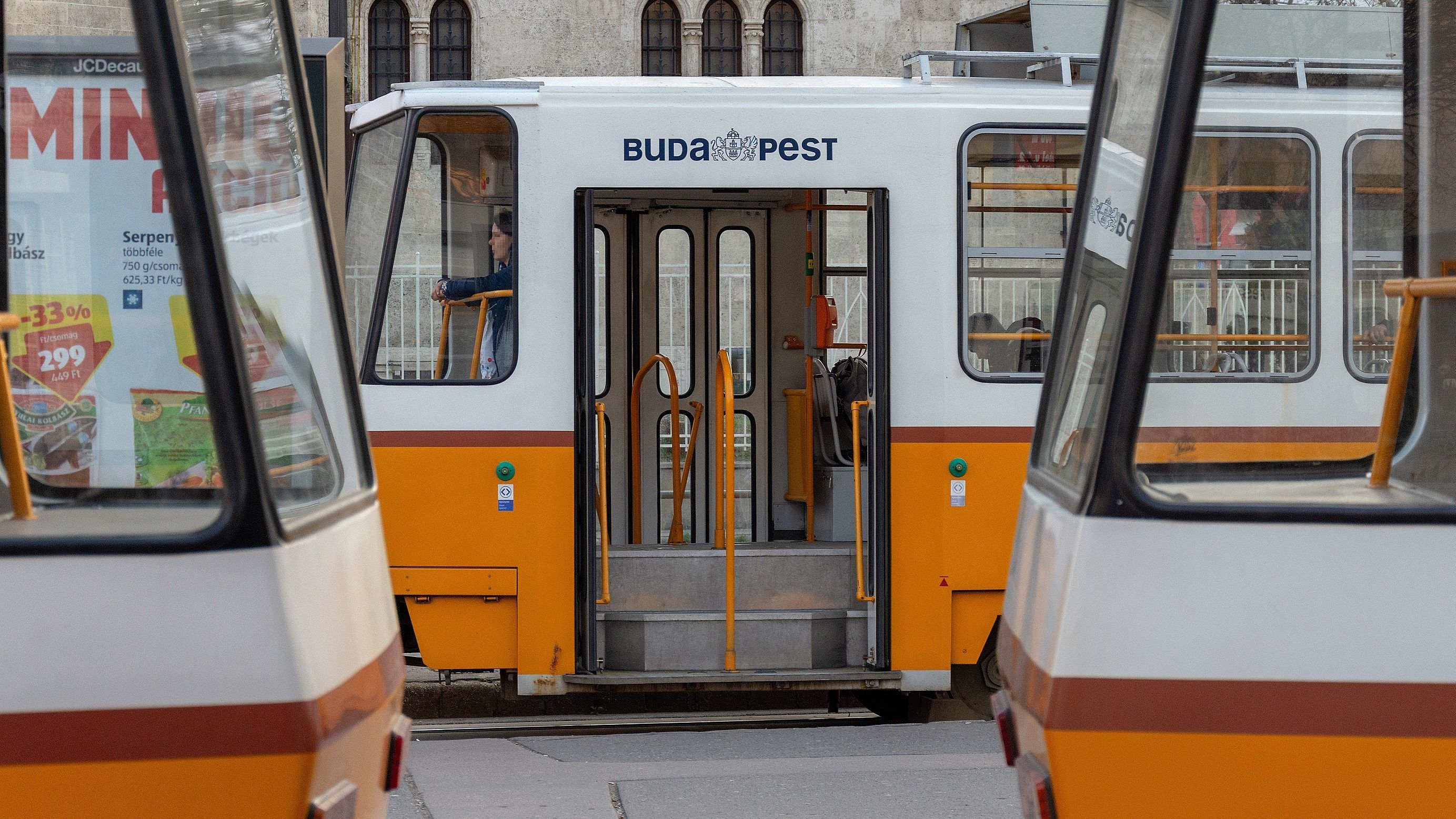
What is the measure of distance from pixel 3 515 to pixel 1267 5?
2319 mm

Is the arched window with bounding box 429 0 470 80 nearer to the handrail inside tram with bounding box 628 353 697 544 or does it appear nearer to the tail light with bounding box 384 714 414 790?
the handrail inside tram with bounding box 628 353 697 544

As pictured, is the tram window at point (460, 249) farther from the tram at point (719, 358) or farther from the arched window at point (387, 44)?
the arched window at point (387, 44)

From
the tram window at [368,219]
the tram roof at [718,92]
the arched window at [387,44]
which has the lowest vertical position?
the tram window at [368,219]

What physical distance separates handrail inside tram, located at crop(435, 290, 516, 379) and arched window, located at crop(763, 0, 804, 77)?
68.8 ft

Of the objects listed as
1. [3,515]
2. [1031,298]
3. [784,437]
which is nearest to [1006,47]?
[1031,298]

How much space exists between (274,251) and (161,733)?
0.98 metres

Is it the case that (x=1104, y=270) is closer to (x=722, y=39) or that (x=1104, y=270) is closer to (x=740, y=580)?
(x=740, y=580)

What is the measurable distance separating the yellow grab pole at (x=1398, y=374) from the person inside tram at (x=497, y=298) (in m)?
4.39

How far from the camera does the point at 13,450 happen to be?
2.28m

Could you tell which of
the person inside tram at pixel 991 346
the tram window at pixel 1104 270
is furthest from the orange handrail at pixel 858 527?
the tram window at pixel 1104 270

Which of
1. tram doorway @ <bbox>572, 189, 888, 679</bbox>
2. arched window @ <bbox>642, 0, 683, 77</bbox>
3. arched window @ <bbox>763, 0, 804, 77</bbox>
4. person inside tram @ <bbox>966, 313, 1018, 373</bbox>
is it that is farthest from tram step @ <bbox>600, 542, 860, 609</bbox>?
arched window @ <bbox>763, 0, 804, 77</bbox>

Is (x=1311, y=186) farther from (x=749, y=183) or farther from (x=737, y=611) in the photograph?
(x=737, y=611)

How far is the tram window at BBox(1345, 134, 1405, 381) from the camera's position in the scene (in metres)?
2.52

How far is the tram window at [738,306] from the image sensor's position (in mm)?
8031
